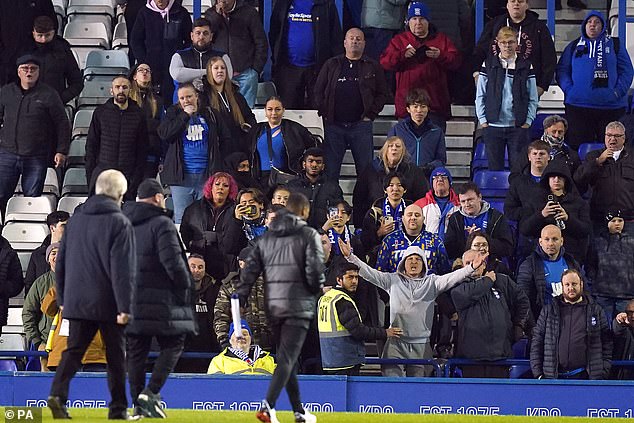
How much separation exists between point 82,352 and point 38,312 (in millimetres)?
4181

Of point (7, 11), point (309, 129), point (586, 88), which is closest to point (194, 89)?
point (309, 129)

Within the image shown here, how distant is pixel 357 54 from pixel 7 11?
4333 millimetres

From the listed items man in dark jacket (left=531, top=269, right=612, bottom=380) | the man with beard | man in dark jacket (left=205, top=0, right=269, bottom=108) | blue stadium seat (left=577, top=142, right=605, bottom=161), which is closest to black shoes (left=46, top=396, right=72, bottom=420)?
man in dark jacket (left=531, top=269, right=612, bottom=380)

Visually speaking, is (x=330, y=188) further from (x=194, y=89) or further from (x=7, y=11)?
(x=7, y=11)

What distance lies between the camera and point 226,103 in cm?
1728

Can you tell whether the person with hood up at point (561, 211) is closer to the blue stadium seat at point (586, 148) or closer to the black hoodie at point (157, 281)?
the blue stadium seat at point (586, 148)

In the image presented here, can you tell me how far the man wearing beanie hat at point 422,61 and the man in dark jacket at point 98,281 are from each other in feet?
24.8

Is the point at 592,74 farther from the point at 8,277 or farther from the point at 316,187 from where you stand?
the point at 8,277

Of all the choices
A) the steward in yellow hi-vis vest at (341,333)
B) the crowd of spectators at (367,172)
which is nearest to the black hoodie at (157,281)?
the crowd of spectators at (367,172)

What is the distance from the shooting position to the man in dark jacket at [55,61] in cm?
1817

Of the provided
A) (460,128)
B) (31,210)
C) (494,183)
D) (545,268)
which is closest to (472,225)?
(545,268)

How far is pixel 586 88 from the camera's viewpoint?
59.6 feet

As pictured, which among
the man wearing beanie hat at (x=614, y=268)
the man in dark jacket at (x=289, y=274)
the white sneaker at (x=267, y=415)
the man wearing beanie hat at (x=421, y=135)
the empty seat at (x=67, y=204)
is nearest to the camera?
the white sneaker at (x=267, y=415)

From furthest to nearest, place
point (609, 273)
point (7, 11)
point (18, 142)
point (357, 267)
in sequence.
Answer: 1. point (7, 11)
2. point (18, 142)
3. point (609, 273)
4. point (357, 267)
